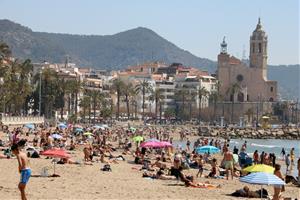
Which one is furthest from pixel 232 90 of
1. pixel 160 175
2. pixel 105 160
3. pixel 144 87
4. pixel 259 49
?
pixel 160 175

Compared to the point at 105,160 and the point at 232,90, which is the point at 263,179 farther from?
the point at 232,90

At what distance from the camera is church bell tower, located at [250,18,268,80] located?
149625 millimetres

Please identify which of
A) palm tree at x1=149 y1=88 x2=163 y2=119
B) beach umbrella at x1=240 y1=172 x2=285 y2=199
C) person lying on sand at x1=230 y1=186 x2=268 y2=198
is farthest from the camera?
palm tree at x1=149 y1=88 x2=163 y2=119

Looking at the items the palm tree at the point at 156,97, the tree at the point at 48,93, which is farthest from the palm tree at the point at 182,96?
the tree at the point at 48,93

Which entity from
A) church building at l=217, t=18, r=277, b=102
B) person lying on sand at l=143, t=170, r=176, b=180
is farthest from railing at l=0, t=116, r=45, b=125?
church building at l=217, t=18, r=277, b=102

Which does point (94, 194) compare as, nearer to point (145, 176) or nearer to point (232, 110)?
point (145, 176)

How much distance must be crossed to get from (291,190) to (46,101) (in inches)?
2869

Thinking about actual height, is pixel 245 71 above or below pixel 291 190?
above

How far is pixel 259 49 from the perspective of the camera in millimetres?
153375

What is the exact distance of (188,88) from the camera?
14838cm

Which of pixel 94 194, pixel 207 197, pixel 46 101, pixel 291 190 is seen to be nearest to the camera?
pixel 94 194

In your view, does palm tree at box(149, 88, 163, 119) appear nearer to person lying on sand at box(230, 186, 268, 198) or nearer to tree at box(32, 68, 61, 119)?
tree at box(32, 68, 61, 119)

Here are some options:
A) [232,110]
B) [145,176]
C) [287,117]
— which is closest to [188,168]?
[145,176]

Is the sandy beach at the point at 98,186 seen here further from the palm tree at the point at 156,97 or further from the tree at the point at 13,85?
the palm tree at the point at 156,97
